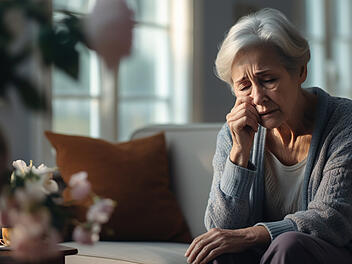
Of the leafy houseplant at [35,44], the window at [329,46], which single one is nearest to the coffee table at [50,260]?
the leafy houseplant at [35,44]

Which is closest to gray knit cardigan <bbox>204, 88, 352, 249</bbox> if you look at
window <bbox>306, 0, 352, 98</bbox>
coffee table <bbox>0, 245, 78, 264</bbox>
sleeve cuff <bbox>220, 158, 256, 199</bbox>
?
sleeve cuff <bbox>220, 158, 256, 199</bbox>

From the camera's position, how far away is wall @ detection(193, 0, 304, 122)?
15.7ft

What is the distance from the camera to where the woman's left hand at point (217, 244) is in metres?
1.91

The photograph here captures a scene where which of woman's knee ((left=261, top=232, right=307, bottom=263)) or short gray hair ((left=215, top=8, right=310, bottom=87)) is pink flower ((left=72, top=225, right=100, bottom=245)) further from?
short gray hair ((left=215, top=8, right=310, bottom=87))

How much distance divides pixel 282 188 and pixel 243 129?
9.2 inches

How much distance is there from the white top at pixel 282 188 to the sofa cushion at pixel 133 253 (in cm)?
34

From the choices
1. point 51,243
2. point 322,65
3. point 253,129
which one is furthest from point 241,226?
point 322,65

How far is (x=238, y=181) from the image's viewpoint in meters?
2.10

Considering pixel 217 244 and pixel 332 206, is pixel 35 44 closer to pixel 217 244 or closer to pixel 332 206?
pixel 217 244

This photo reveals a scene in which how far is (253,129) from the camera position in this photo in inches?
85.1

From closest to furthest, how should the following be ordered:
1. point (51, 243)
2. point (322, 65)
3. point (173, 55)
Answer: point (51, 243) → point (173, 55) → point (322, 65)

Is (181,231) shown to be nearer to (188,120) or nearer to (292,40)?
(292,40)

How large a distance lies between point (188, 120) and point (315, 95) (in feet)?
8.29

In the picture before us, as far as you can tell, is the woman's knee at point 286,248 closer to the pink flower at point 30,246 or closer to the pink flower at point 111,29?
the pink flower at point 30,246
